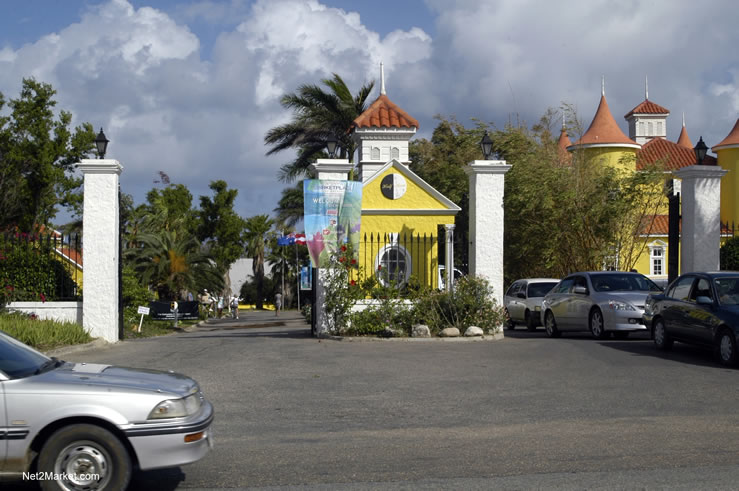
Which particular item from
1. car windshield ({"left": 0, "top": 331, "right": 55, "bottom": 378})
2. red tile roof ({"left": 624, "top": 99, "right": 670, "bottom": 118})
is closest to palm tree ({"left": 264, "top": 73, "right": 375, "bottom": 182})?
car windshield ({"left": 0, "top": 331, "right": 55, "bottom": 378})

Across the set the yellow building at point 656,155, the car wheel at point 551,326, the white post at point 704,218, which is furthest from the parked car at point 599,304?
the yellow building at point 656,155

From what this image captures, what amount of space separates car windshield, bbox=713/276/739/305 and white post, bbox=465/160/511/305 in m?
5.46

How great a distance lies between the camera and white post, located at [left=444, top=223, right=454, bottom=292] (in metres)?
18.4

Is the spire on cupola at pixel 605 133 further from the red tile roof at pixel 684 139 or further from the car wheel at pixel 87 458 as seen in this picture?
the car wheel at pixel 87 458

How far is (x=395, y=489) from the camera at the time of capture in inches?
239

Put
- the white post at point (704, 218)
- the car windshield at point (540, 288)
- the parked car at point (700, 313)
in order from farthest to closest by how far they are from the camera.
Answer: the car windshield at point (540, 288) → the white post at point (704, 218) → the parked car at point (700, 313)

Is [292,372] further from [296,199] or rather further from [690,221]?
[296,199]

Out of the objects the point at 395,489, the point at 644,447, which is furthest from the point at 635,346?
the point at 395,489

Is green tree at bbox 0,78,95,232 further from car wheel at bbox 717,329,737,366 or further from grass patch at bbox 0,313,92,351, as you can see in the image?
car wheel at bbox 717,329,737,366

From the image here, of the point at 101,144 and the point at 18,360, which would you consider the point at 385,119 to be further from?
the point at 18,360

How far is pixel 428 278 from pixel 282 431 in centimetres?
1565

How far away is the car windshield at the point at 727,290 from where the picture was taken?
43.5 ft

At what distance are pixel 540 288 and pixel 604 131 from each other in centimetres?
2646

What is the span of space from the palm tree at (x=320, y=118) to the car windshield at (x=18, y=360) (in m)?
30.9
